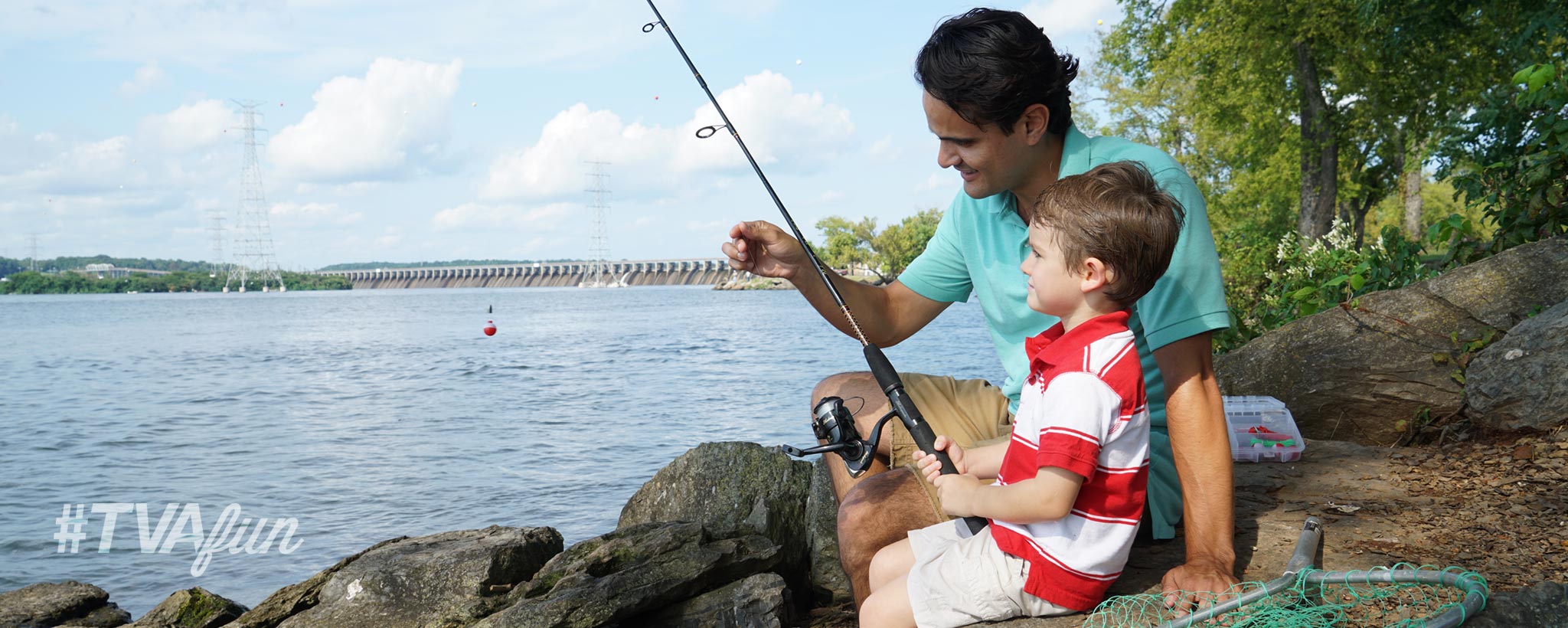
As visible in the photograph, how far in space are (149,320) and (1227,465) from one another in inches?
2084

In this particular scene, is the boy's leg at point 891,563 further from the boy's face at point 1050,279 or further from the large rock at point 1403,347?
the large rock at point 1403,347

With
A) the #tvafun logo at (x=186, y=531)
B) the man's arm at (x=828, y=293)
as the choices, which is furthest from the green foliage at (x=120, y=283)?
the man's arm at (x=828, y=293)

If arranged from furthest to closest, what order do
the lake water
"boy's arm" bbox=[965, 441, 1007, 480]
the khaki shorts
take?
the lake water
the khaki shorts
"boy's arm" bbox=[965, 441, 1007, 480]

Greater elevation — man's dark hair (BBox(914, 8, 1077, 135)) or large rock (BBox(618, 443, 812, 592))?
man's dark hair (BBox(914, 8, 1077, 135))

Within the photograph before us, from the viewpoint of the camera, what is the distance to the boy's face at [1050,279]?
191cm

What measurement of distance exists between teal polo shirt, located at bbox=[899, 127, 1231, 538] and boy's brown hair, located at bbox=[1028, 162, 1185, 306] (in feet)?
0.82

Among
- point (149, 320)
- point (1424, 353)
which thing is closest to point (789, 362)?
point (1424, 353)

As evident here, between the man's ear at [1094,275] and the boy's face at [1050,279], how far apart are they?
0.01 metres

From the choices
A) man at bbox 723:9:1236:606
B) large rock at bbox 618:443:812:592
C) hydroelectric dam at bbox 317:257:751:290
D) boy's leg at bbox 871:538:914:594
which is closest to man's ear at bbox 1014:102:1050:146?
man at bbox 723:9:1236:606

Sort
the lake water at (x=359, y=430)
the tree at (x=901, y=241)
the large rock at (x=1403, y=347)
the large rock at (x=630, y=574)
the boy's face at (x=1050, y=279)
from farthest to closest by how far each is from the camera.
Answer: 1. the tree at (x=901, y=241)
2. the lake water at (x=359, y=430)
3. the large rock at (x=1403, y=347)
4. the large rock at (x=630, y=574)
5. the boy's face at (x=1050, y=279)

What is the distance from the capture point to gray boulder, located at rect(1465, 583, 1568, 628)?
1.67 m

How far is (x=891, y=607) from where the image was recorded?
2.07m

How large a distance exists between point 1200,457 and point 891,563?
2.07ft

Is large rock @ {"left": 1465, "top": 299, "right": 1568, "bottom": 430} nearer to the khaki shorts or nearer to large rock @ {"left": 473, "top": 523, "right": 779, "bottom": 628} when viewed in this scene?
the khaki shorts
